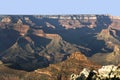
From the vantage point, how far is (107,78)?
86.8m

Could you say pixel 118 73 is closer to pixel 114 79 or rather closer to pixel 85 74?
pixel 114 79

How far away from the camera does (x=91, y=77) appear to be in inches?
3620

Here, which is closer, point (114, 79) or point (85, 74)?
point (114, 79)

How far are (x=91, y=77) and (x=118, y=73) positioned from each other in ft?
23.7

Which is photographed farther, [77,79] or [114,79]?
[77,79]

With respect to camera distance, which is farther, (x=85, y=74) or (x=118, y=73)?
(x=85, y=74)

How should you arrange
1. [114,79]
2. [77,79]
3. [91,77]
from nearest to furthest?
[114,79] < [91,77] < [77,79]

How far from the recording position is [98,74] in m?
88.7

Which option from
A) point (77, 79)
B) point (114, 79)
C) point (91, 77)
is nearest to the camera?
point (114, 79)

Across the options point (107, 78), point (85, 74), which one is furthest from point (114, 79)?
point (85, 74)

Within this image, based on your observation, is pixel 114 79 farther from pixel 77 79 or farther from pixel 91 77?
pixel 77 79

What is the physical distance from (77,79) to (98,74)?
11515mm

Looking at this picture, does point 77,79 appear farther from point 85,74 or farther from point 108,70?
point 108,70

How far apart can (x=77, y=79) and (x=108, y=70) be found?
13.4m
